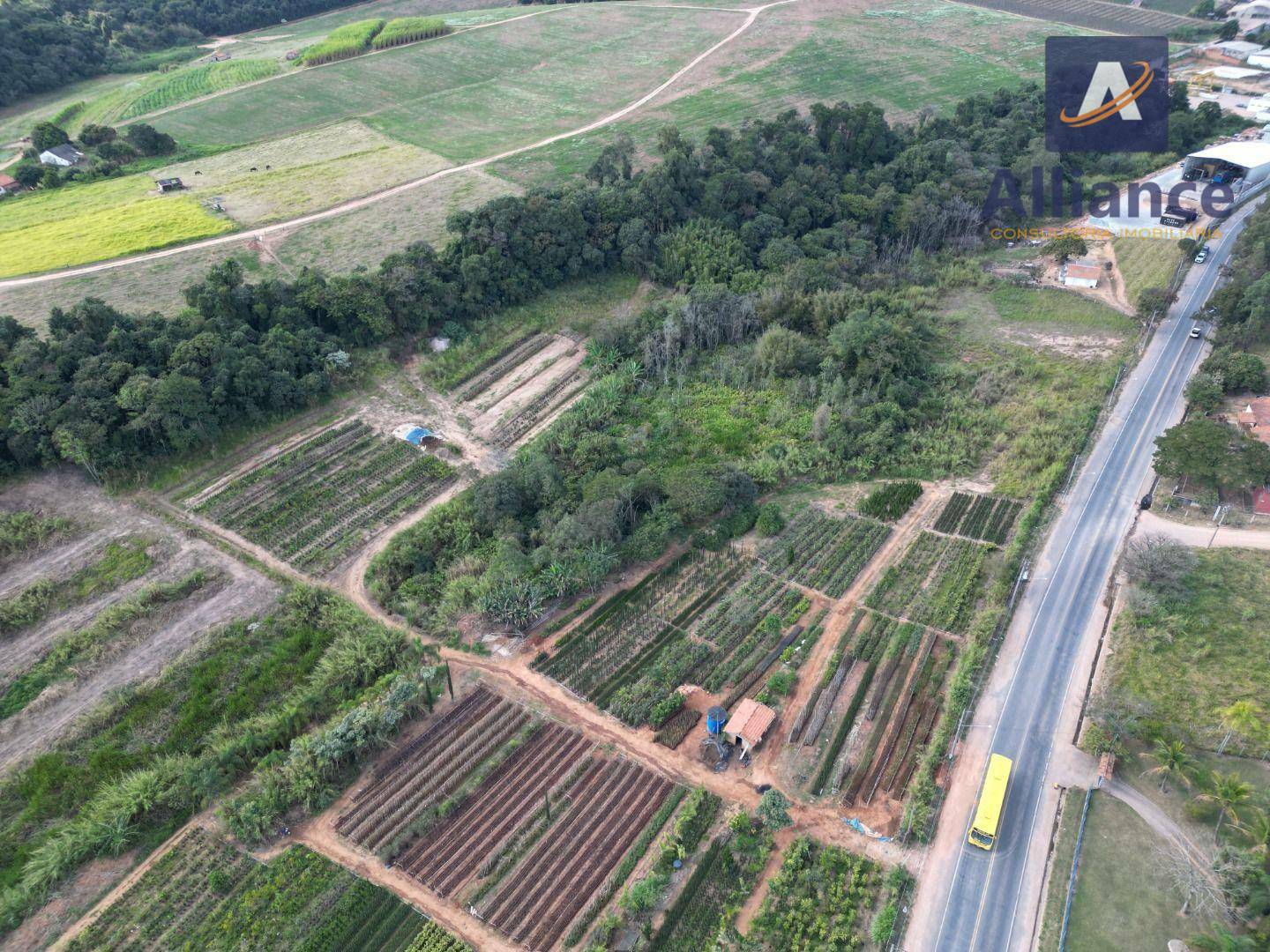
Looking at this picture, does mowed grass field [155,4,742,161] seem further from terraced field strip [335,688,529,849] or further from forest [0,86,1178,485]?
terraced field strip [335,688,529,849]

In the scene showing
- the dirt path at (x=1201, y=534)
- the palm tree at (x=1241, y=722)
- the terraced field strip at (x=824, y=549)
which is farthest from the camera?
the terraced field strip at (x=824, y=549)

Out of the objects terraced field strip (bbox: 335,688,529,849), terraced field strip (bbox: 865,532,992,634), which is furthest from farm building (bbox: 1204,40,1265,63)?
terraced field strip (bbox: 335,688,529,849)

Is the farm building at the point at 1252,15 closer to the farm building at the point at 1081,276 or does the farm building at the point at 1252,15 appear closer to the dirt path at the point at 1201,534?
the farm building at the point at 1081,276

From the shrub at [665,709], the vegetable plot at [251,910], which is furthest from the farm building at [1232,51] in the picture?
the vegetable plot at [251,910]

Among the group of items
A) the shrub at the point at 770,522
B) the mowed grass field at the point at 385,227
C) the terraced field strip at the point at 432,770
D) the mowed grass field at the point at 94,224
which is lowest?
the terraced field strip at the point at 432,770

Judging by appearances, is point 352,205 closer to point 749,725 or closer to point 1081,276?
point 749,725

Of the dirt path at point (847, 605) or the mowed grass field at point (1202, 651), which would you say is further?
the dirt path at point (847, 605)

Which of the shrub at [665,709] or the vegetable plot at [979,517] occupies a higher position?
the vegetable plot at [979,517]

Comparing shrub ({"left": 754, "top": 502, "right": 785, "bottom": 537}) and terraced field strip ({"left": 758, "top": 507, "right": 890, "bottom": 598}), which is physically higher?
shrub ({"left": 754, "top": 502, "right": 785, "bottom": 537})
